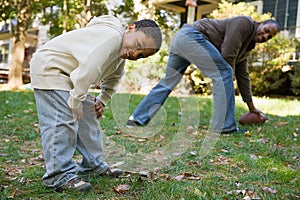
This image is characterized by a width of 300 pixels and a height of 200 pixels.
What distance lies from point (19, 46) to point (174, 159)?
1212 centimetres

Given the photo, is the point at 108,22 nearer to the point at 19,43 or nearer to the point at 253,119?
the point at 253,119

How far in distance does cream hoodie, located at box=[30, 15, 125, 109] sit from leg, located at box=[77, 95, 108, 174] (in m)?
0.28

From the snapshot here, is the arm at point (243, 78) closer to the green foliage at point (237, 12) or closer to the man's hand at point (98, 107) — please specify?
the man's hand at point (98, 107)

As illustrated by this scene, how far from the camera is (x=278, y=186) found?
2789mm

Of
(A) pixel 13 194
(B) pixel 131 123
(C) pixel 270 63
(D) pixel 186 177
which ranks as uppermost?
(A) pixel 13 194

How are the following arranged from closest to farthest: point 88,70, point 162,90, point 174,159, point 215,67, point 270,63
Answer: point 88,70 → point 174,159 → point 215,67 → point 162,90 → point 270,63

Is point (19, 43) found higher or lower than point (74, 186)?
lower

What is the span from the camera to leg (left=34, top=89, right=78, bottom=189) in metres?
2.52

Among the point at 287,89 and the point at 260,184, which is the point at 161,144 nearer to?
the point at 260,184

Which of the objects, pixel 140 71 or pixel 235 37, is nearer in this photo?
pixel 140 71

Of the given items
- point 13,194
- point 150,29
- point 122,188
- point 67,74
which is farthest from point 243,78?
point 13,194

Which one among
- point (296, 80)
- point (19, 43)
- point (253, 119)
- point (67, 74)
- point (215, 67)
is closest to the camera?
point (67, 74)

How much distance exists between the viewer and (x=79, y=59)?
2.38 meters

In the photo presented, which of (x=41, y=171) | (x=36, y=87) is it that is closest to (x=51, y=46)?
(x=36, y=87)
